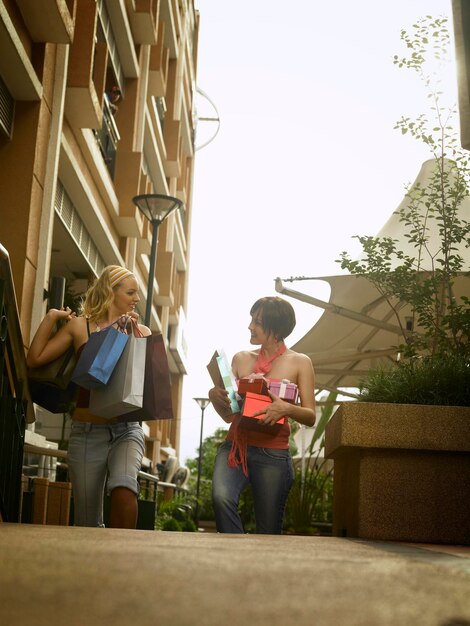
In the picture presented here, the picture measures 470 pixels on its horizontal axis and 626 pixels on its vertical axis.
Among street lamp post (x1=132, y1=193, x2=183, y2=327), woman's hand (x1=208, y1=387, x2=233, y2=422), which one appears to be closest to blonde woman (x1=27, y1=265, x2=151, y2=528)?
woman's hand (x1=208, y1=387, x2=233, y2=422)

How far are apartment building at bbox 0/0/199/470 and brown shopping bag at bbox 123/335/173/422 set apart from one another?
495 cm

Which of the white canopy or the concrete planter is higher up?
the white canopy

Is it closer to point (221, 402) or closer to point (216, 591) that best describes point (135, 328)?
point (221, 402)

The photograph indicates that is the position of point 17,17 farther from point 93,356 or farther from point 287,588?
point 287,588

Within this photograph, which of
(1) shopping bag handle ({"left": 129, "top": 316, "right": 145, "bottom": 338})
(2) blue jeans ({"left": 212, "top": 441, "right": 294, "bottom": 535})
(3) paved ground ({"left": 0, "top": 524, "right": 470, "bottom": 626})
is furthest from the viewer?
(1) shopping bag handle ({"left": 129, "top": 316, "right": 145, "bottom": 338})

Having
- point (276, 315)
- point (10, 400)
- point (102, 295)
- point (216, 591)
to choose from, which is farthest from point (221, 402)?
point (216, 591)

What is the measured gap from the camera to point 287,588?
1.42 meters

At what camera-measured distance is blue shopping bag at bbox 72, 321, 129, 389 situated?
490 centimetres

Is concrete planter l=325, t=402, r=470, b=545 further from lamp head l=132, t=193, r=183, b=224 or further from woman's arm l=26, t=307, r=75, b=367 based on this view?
lamp head l=132, t=193, r=183, b=224

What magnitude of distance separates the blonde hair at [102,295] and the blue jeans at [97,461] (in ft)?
2.21

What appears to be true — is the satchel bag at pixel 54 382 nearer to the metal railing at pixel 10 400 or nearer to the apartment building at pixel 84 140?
the metal railing at pixel 10 400

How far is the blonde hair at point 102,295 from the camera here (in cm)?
530

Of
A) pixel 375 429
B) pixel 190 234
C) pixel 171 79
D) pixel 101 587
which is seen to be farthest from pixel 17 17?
pixel 190 234

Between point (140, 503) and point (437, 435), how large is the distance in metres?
4.89
